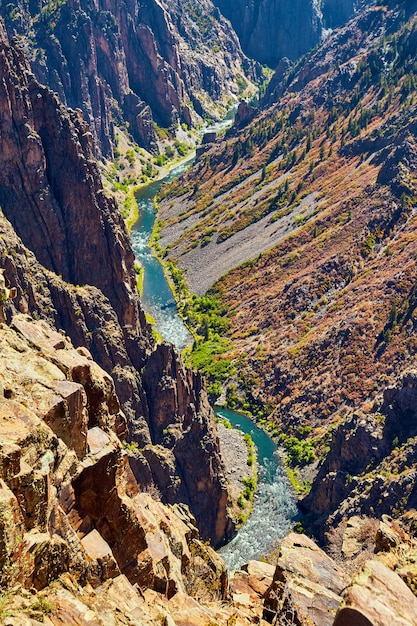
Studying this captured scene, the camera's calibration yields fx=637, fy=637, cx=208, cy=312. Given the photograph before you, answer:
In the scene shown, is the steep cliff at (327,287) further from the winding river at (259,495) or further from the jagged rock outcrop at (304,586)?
the jagged rock outcrop at (304,586)

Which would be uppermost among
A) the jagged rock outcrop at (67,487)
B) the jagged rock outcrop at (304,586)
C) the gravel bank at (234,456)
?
the jagged rock outcrop at (67,487)

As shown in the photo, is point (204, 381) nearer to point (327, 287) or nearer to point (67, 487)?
point (327, 287)

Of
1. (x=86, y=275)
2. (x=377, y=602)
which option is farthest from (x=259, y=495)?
(x=377, y=602)

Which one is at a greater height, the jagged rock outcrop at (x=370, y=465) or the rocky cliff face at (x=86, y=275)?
the rocky cliff face at (x=86, y=275)

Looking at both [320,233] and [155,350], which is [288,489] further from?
[320,233]

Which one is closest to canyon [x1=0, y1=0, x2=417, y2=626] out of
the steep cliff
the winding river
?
the steep cliff

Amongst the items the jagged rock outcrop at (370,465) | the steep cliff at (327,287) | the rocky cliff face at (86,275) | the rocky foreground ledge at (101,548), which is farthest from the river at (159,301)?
the rocky foreground ledge at (101,548)
